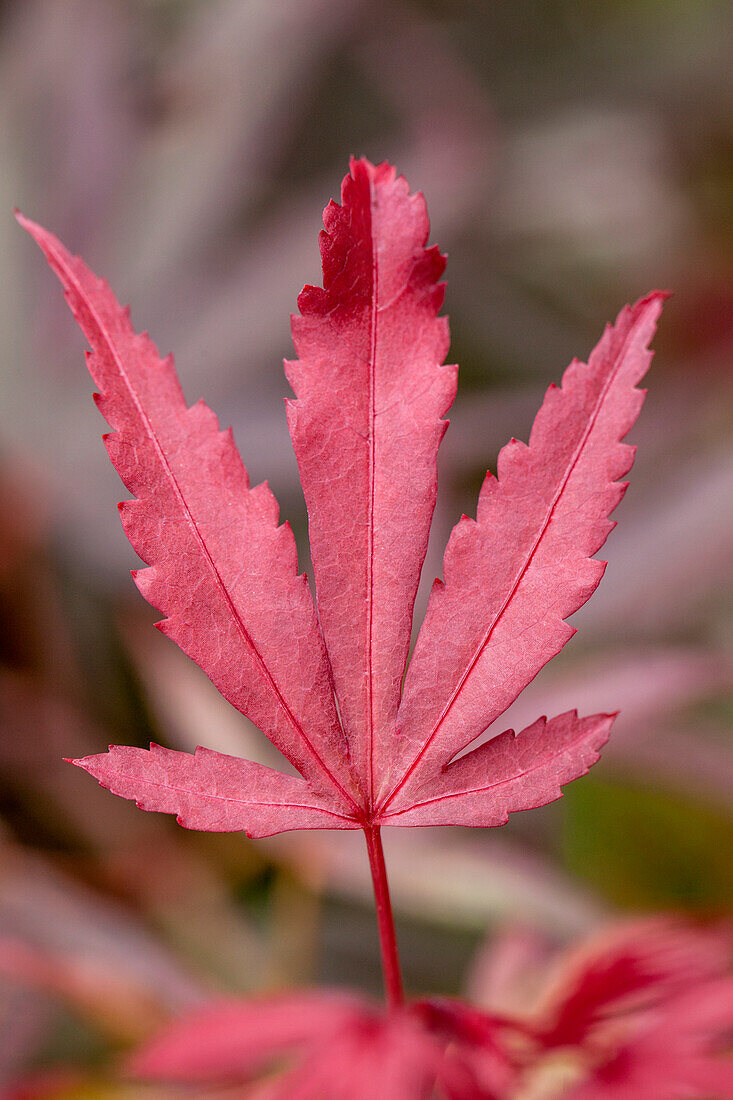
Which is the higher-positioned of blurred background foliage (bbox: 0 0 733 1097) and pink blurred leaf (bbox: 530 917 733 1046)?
blurred background foliage (bbox: 0 0 733 1097)

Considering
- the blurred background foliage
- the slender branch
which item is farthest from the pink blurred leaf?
the blurred background foliage

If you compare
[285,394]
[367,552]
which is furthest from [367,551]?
[285,394]

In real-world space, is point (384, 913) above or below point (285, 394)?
below

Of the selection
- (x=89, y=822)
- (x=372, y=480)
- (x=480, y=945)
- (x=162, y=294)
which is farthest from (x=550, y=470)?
(x=162, y=294)

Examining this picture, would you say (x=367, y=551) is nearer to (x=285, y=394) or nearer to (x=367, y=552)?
(x=367, y=552)

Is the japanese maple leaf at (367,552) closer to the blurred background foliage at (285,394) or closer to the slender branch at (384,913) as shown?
the slender branch at (384,913)

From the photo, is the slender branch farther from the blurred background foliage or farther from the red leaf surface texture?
the blurred background foliage

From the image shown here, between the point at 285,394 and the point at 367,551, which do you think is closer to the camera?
the point at 367,551

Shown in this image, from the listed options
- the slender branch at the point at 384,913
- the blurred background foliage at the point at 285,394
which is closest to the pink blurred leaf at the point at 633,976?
the slender branch at the point at 384,913
